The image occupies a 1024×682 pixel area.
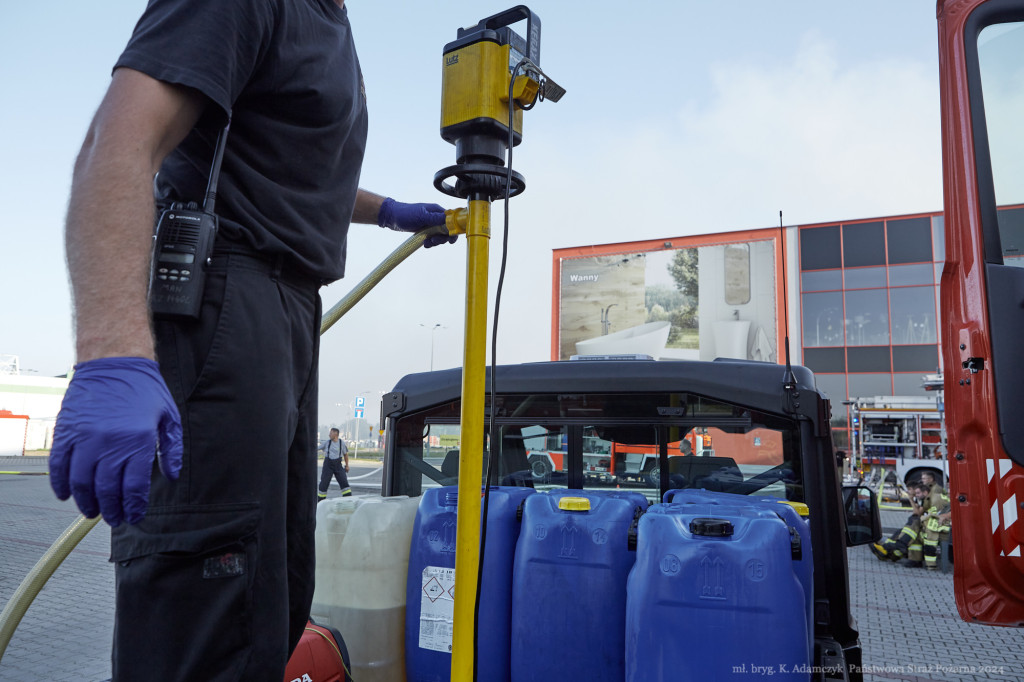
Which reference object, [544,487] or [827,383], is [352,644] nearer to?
[544,487]

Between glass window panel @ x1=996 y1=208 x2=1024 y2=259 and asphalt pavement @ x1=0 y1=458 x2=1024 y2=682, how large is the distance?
2.96 meters

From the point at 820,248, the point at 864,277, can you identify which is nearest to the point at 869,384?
the point at 864,277

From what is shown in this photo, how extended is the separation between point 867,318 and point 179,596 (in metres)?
26.0

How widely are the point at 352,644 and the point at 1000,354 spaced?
104 inches

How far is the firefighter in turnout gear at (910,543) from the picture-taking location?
8148 mm

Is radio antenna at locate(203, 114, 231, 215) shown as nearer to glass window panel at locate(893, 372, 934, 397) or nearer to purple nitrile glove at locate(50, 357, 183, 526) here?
purple nitrile glove at locate(50, 357, 183, 526)

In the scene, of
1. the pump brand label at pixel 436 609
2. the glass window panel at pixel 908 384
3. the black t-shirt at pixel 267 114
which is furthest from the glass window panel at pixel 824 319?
the black t-shirt at pixel 267 114

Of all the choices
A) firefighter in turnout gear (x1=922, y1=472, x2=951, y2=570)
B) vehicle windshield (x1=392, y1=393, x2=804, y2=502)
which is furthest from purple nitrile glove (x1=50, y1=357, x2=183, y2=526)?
firefighter in turnout gear (x1=922, y1=472, x2=951, y2=570)

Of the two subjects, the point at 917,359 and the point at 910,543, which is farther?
the point at 917,359

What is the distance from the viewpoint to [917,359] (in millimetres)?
22594

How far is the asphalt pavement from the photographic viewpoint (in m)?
4.21

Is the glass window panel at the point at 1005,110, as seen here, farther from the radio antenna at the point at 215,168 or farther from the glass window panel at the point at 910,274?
the glass window panel at the point at 910,274

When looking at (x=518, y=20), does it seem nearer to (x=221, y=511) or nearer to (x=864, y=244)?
(x=221, y=511)

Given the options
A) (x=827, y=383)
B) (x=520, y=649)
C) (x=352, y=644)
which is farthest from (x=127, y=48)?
(x=827, y=383)
